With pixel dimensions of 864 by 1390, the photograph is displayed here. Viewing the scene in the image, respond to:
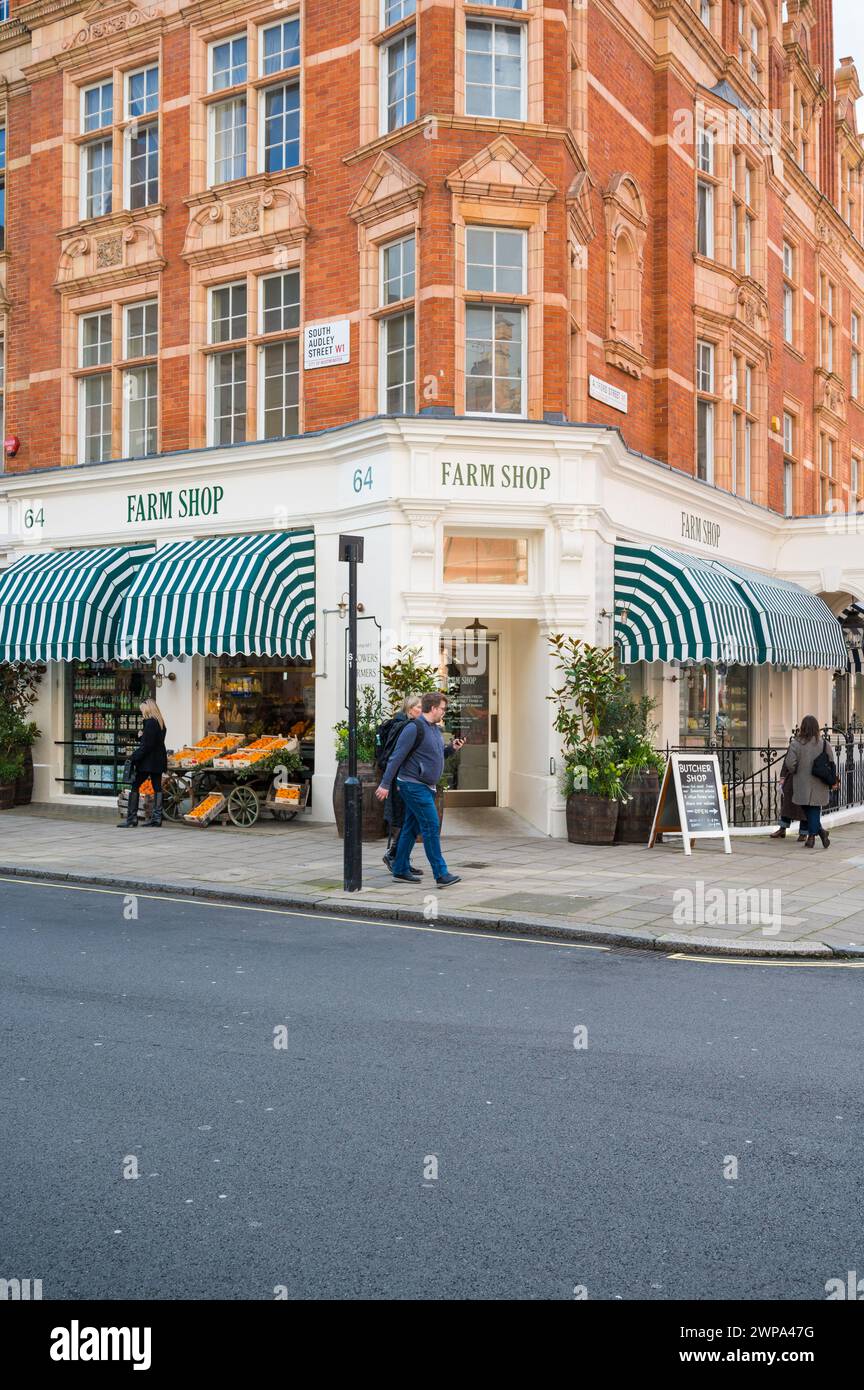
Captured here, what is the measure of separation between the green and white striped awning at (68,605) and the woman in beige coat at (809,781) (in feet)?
33.1

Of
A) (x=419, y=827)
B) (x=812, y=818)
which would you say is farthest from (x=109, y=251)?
(x=812, y=818)

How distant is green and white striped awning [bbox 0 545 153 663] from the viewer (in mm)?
18594

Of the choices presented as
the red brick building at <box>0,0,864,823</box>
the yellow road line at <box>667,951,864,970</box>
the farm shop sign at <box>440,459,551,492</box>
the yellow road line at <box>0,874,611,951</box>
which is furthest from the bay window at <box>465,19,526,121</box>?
the yellow road line at <box>667,951,864,970</box>

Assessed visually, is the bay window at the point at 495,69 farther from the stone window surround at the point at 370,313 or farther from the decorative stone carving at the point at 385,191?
the stone window surround at the point at 370,313

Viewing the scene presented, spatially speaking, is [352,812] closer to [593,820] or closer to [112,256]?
[593,820]

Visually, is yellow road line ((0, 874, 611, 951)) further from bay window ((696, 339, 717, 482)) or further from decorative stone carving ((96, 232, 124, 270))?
bay window ((696, 339, 717, 482))

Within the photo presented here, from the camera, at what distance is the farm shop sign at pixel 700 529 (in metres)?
20.1

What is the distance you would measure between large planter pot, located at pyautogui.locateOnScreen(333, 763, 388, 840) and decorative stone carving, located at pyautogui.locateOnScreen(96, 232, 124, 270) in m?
10.1

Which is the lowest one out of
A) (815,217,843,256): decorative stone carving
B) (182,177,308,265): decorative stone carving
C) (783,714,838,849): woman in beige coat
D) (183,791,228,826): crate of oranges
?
(183,791,228,826): crate of oranges

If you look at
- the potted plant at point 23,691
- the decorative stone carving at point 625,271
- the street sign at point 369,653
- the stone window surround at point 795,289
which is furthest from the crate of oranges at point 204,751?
the stone window surround at point 795,289
